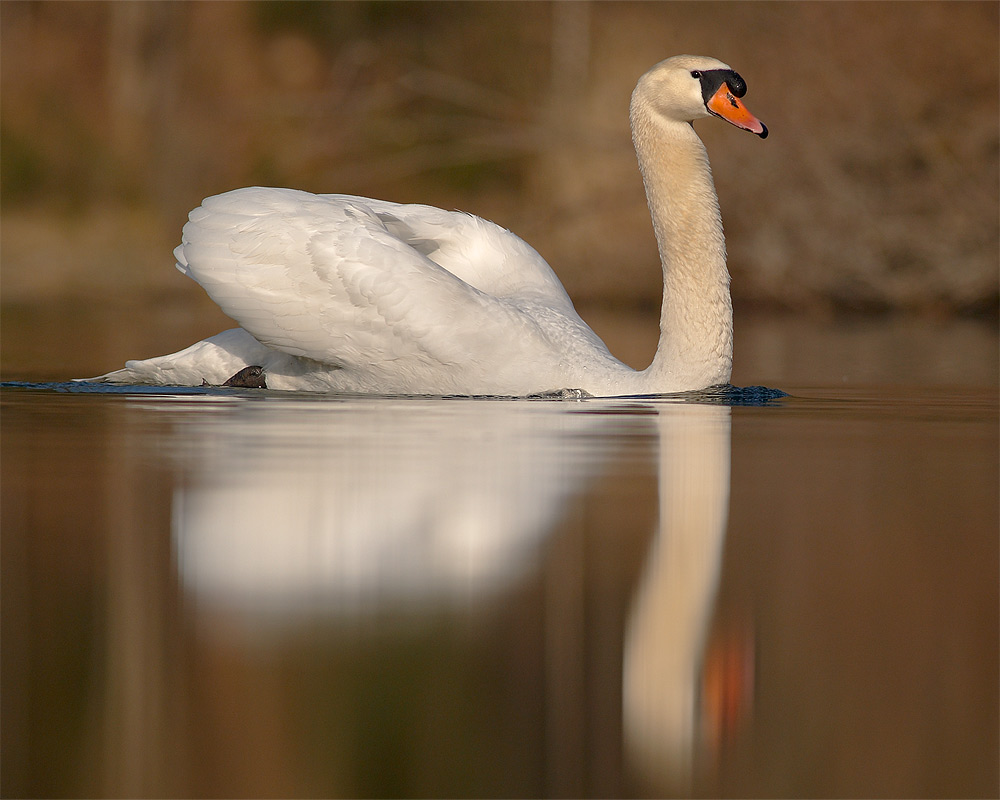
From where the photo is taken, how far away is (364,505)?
4.09m

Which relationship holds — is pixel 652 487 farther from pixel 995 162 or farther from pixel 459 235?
pixel 995 162

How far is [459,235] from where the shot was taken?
A: 7637 millimetres

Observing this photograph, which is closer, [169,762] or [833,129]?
[169,762]

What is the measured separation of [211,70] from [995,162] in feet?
32.7

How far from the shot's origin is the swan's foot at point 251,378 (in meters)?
7.46

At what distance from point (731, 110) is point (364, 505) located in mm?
3608

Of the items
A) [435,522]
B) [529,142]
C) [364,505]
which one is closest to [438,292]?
[364,505]

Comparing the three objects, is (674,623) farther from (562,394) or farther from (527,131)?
(527,131)

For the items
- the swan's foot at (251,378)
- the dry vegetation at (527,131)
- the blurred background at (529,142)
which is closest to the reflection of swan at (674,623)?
the swan's foot at (251,378)

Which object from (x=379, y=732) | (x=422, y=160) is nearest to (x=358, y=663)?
(x=379, y=732)

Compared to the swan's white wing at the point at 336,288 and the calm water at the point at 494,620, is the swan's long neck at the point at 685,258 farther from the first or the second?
the calm water at the point at 494,620

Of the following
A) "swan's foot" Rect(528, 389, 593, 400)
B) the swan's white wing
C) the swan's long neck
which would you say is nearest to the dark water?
the swan's white wing

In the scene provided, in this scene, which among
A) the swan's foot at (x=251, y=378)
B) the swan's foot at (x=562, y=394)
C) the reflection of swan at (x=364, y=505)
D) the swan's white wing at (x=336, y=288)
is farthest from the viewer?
the swan's foot at (x=251, y=378)

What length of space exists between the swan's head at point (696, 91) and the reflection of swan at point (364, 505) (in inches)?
72.9
